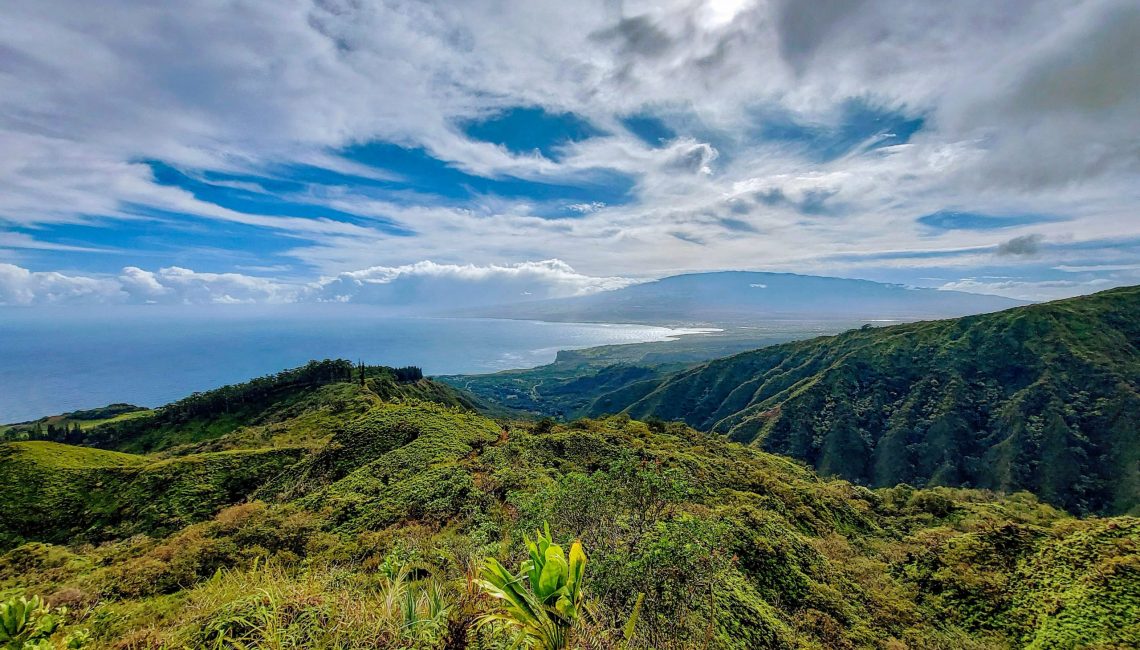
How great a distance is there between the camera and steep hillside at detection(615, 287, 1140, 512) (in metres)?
55.6

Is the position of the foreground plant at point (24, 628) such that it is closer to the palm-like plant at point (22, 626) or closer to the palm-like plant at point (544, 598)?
the palm-like plant at point (22, 626)

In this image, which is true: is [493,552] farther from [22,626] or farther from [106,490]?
[106,490]

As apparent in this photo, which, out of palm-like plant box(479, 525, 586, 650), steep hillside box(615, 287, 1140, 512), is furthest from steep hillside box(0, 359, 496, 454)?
steep hillside box(615, 287, 1140, 512)

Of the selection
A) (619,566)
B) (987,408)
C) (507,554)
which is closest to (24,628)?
(507,554)

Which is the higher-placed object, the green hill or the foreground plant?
the foreground plant

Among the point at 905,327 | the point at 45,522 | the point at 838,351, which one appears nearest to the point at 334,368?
the point at 45,522

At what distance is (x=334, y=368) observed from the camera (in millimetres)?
61531

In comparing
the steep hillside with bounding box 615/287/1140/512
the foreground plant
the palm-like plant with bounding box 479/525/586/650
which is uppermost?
the palm-like plant with bounding box 479/525/586/650

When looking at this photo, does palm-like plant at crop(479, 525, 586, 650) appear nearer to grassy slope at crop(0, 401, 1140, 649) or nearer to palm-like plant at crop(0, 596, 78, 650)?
grassy slope at crop(0, 401, 1140, 649)

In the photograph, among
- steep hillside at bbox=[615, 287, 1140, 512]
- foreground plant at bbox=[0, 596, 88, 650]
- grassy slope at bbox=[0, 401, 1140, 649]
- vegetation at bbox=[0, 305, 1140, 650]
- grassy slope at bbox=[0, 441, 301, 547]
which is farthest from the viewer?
steep hillside at bbox=[615, 287, 1140, 512]

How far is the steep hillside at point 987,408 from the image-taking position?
55625 millimetres

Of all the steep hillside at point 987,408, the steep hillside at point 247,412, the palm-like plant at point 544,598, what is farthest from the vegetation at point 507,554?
the steep hillside at point 987,408

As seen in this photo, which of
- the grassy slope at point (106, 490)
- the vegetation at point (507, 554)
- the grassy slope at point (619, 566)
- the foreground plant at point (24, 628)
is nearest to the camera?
the foreground plant at point (24, 628)

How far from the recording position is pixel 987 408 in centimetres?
6831
